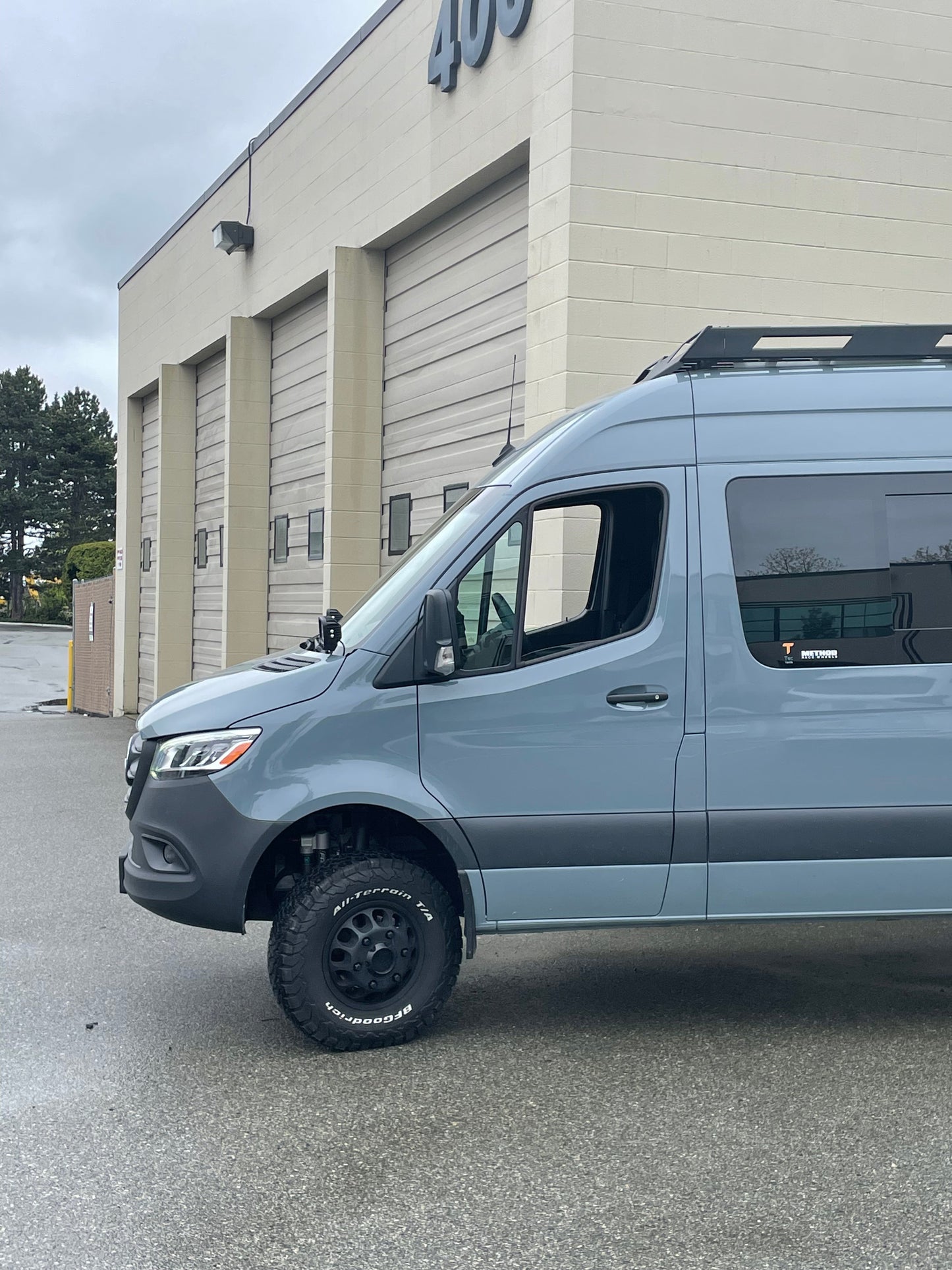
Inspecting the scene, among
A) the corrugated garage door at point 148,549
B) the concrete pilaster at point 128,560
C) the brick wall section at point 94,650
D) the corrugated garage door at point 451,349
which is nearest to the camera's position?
the corrugated garage door at point 451,349

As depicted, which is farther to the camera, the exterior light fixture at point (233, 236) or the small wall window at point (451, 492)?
the exterior light fixture at point (233, 236)

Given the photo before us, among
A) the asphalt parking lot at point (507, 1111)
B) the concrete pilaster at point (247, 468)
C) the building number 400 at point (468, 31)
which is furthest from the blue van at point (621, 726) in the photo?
the concrete pilaster at point (247, 468)

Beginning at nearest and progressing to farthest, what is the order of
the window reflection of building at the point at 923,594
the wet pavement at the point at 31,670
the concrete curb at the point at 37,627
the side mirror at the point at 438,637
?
the side mirror at the point at 438,637 → the window reflection of building at the point at 923,594 → the wet pavement at the point at 31,670 → the concrete curb at the point at 37,627

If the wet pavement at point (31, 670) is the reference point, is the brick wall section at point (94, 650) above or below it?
above

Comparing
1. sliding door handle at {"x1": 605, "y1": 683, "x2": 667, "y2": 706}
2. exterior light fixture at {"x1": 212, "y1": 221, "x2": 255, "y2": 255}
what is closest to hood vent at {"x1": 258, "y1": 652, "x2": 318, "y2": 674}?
sliding door handle at {"x1": 605, "y1": 683, "x2": 667, "y2": 706}

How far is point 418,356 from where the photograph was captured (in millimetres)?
12789

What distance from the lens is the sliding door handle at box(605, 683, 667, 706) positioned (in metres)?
5.11

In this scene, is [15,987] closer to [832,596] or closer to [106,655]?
[832,596]

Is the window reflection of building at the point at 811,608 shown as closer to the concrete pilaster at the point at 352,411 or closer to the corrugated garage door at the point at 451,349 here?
the corrugated garage door at the point at 451,349

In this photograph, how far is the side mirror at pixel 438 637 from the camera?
16.2 ft

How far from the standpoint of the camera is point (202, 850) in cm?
502

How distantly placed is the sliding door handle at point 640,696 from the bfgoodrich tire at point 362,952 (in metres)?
0.98

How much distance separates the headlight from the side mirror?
2.22ft

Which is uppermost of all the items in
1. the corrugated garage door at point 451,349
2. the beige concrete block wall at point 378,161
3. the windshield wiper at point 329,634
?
the beige concrete block wall at point 378,161
